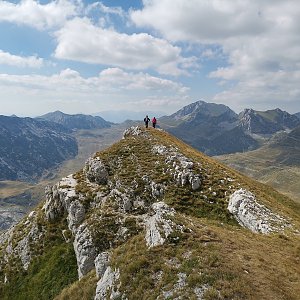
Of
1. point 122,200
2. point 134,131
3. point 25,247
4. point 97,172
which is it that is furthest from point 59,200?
point 134,131

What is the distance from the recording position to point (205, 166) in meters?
59.2

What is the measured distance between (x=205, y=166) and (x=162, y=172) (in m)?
8.26

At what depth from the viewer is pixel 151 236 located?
30.1m

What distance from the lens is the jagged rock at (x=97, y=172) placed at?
5781cm

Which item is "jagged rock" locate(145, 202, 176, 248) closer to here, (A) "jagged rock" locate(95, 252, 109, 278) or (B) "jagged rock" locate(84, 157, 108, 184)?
(A) "jagged rock" locate(95, 252, 109, 278)

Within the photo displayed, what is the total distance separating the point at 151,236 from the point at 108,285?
225 inches

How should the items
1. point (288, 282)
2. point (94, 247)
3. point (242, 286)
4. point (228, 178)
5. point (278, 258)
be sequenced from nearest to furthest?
point (242, 286)
point (288, 282)
point (278, 258)
point (94, 247)
point (228, 178)

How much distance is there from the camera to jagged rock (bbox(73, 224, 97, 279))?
41062mm

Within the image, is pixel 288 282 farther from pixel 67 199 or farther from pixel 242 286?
pixel 67 199

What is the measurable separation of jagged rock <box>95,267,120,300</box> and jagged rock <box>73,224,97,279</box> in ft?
42.9

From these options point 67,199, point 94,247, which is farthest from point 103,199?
point 94,247

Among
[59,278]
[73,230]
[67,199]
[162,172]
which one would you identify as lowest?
[59,278]

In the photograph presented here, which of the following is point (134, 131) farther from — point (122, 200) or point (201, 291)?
point (201, 291)

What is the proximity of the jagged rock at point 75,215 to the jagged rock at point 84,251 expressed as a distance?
387 cm
